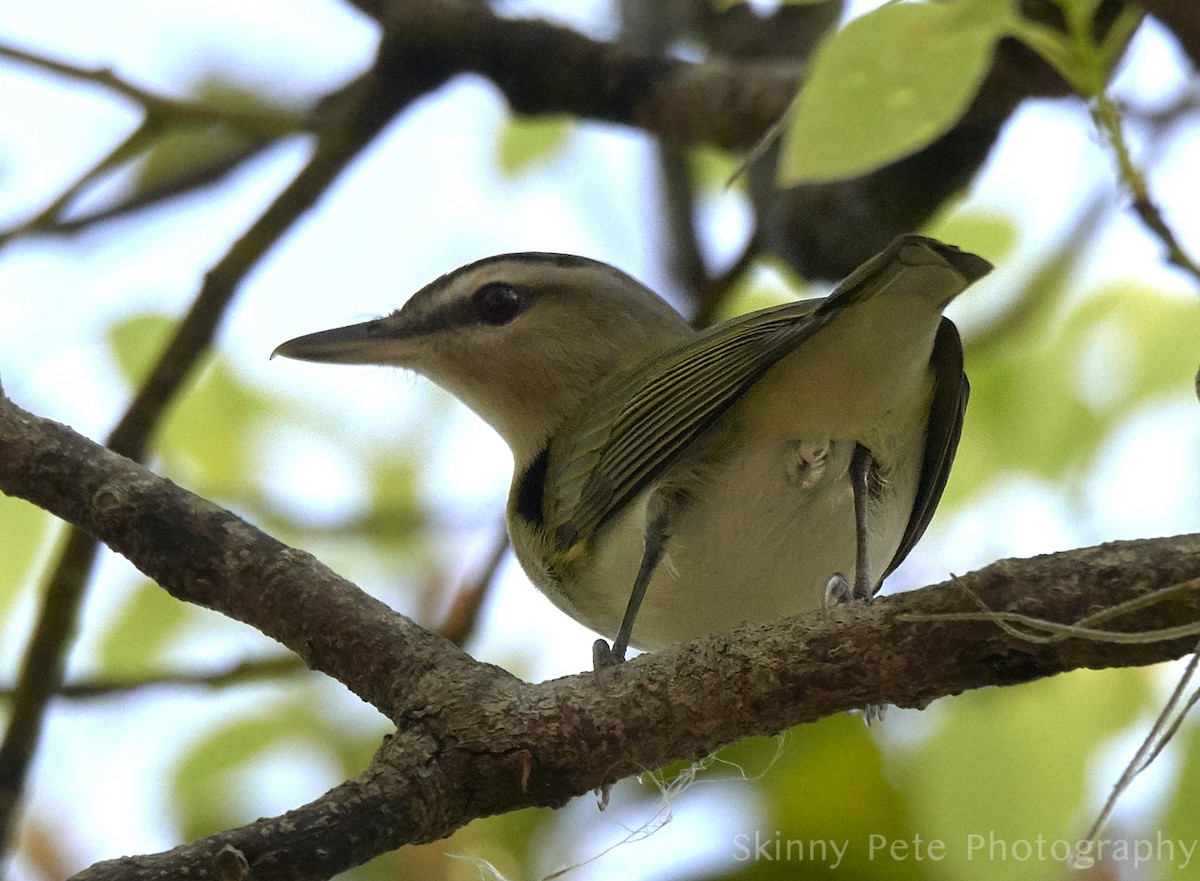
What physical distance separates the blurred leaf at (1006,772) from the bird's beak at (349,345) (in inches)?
61.9

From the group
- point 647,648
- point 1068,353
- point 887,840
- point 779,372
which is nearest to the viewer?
point 887,840

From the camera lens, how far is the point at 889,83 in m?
1.74

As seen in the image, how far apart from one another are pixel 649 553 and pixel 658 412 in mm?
272

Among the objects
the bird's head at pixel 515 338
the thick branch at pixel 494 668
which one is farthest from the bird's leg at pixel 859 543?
the bird's head at pixel 515 338

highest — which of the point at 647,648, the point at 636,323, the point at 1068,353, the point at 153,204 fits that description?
the point at 153,204

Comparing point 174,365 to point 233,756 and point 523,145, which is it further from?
point 523,145

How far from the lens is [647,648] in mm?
2873

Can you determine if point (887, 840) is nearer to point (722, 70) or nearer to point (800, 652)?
point (800, 652)

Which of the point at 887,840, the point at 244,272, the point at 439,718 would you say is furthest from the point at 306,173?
the point at 887,840

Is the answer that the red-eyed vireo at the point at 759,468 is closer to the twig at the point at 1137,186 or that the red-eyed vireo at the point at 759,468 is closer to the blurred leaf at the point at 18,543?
the twig at the point at 1137,186

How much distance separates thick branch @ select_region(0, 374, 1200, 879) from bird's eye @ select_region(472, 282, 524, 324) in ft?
4.18

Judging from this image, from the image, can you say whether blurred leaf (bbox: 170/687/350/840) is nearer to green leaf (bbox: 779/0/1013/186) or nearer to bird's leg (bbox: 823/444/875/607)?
bird's leg (bbox: 823/444/875/607)

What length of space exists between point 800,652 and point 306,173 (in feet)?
7.10

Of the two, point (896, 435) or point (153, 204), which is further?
point (153, 204)
